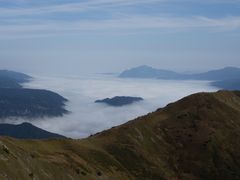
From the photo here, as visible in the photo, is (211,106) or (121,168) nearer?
(121,168)

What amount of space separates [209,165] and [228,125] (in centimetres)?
1779

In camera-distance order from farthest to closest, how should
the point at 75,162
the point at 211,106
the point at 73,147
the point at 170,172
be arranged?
the point at 211,106
the point at 170,172
the point at 73,147
the point at 75,162

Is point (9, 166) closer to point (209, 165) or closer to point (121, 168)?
point (121, 168)

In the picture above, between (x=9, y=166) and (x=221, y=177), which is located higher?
(x=9, y=166)

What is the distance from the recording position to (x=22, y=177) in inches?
2178

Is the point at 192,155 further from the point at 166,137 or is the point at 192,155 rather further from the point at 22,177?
the point at 22,177

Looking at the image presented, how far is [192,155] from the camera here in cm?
10619

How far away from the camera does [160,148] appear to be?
106312 millimetres

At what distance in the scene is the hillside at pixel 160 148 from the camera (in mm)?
75000

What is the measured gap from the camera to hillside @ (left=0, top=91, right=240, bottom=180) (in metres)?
75.0

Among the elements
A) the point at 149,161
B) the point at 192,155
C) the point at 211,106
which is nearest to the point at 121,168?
the point at 149,161

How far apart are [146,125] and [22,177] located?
59.0 metres

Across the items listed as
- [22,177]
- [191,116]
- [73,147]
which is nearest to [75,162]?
[73,147]

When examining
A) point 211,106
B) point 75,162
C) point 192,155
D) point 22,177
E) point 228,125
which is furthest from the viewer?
point 211,106
